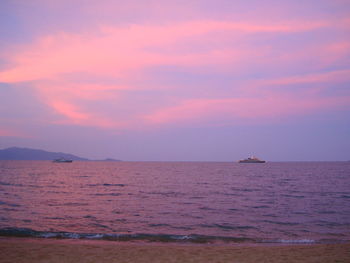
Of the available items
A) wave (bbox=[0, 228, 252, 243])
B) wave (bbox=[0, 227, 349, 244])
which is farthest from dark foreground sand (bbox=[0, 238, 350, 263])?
wave (bbox=[0, 228, 252, 243])

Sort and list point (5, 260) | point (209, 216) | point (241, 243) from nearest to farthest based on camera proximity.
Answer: point (5, 260) < point (241, 243) < point (209, 216)

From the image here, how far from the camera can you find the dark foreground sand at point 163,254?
36.6ft

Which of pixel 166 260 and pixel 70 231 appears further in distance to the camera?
pixel 70 231

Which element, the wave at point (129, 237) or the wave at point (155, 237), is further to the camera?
the wave at point (129, 237)

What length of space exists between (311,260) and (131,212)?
16705 millimetres

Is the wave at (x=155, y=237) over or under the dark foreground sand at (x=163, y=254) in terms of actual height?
under

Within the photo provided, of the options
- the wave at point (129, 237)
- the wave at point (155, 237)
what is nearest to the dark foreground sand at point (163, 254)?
the wave at point (155, 237)

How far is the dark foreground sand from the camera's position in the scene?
36.6ft

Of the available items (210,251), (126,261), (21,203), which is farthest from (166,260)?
(21,203)

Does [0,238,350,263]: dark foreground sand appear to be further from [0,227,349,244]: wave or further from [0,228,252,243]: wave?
[0,228,252,243]: wave

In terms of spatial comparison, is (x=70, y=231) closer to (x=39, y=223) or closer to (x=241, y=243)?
(x=39, y=223)

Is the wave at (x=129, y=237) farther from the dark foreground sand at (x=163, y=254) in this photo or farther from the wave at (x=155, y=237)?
the dark foreground sand at (x=163, y=254)

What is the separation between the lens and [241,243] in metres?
15.8

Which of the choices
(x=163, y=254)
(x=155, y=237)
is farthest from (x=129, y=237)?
(x=163, y=254)
